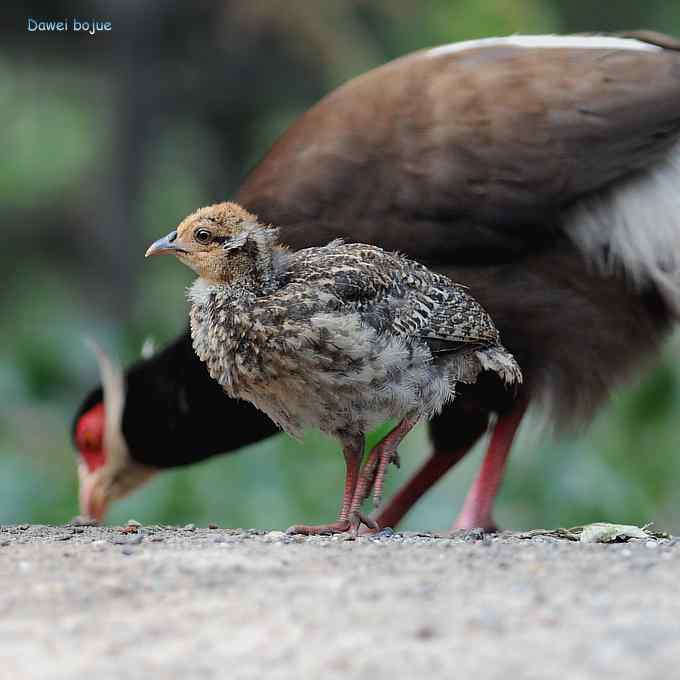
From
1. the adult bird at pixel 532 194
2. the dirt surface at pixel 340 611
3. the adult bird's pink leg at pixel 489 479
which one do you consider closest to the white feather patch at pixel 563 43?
the adult bird at pixel 532 194

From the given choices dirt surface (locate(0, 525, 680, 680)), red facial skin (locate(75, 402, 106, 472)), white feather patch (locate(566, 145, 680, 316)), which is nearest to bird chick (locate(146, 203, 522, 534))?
dirt surface (locate(0, 525, 680, 680))

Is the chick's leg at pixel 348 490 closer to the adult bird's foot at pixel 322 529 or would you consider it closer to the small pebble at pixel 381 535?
the adult bird's foot at pixel 322 529

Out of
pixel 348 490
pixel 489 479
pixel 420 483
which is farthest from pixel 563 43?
pixel 348 490

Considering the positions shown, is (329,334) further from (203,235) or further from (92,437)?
(92,437)

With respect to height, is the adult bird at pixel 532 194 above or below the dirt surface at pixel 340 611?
above

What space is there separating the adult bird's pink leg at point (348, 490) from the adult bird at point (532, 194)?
43.8 inches

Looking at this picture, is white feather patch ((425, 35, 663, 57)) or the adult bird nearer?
the adult bird

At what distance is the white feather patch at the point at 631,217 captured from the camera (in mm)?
4883

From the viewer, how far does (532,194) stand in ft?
15.9

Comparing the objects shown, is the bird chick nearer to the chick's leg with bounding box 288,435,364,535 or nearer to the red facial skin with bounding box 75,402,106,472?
the chick's leg with bounding box 288,435,364,535

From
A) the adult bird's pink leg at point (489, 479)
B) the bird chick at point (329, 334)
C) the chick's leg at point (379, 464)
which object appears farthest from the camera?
the adult bird's pink leg at point (489, 479)

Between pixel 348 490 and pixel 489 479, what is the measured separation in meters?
1.63

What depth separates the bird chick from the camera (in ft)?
11.6

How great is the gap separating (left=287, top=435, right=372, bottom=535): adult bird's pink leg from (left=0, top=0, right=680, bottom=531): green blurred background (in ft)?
6.56
